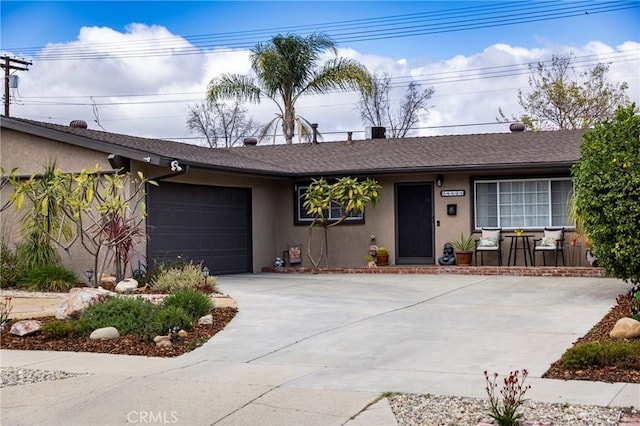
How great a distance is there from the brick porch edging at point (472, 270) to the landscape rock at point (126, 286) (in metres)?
5.57

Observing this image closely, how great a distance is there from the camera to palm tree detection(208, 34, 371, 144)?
1054 inches

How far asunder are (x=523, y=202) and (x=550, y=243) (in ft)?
4.70

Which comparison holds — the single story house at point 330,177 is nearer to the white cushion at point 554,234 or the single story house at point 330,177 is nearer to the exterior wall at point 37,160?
the exterior wall at point 37,160

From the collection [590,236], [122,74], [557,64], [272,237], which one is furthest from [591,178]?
[122,74]

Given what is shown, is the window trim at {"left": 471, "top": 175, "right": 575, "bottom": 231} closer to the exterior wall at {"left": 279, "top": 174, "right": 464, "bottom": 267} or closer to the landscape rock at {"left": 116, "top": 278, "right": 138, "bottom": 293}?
the exterior wall at {"left": 279, "top": 174, "right": 464, "bottom": 267}

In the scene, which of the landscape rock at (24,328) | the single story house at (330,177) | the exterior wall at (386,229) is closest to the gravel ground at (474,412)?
the landscape rock at (24,328)

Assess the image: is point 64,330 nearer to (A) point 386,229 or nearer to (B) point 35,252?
(B) point 35,252

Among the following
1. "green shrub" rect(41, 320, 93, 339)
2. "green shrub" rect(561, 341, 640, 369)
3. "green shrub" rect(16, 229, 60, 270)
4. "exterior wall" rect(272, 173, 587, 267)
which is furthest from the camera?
"exterior wall" rect(272, 173, 587, 267)

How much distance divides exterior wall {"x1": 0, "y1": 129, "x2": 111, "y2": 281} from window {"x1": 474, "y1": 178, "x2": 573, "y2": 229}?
8.72m

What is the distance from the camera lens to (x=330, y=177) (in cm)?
1911

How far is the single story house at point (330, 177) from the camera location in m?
16.0

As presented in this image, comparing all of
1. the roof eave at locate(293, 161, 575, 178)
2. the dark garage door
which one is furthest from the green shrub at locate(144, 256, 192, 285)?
the roof eave at locate(293, 161, 575, 178)

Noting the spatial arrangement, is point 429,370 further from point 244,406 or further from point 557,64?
point 557,64


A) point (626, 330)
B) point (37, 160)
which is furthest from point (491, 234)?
point (37, 160)
